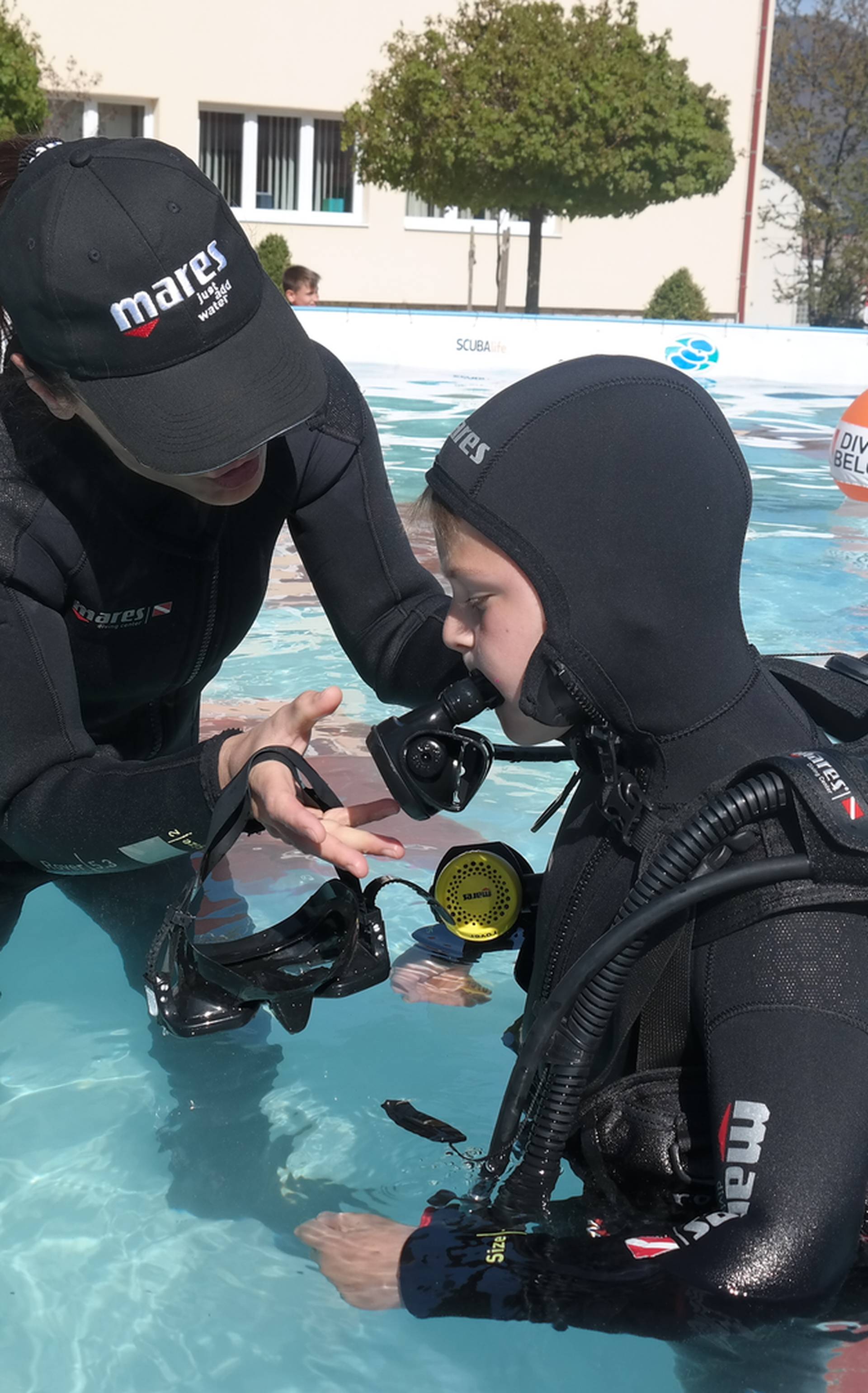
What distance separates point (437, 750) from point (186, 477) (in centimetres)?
55

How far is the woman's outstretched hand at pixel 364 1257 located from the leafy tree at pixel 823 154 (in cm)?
2868

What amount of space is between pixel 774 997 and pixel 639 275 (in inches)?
1033

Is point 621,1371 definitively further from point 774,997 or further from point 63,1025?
point 63,1025

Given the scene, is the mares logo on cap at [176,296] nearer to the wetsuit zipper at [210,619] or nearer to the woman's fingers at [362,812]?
the wetsuit zipper at [210,619]

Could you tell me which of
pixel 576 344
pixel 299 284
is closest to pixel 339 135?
pixel 576 344

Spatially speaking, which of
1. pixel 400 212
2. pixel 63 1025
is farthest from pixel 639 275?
pixel 63 1025

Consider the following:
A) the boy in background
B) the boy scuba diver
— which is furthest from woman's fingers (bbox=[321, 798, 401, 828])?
the boy in background

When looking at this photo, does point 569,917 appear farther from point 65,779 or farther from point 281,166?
point 281,166

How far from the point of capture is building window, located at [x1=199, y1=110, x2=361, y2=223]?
24.2 meters

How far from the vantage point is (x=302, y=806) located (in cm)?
178

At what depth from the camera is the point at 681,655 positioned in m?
1.79

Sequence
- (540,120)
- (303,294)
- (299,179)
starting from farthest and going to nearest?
(299,179), (540,120), (303,294)

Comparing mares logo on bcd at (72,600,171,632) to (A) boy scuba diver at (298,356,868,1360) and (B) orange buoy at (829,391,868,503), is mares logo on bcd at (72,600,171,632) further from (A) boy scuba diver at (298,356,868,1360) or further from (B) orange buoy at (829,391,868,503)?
(B) orange buoy at (829,391,868,503)

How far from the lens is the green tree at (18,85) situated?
58.5 ft
